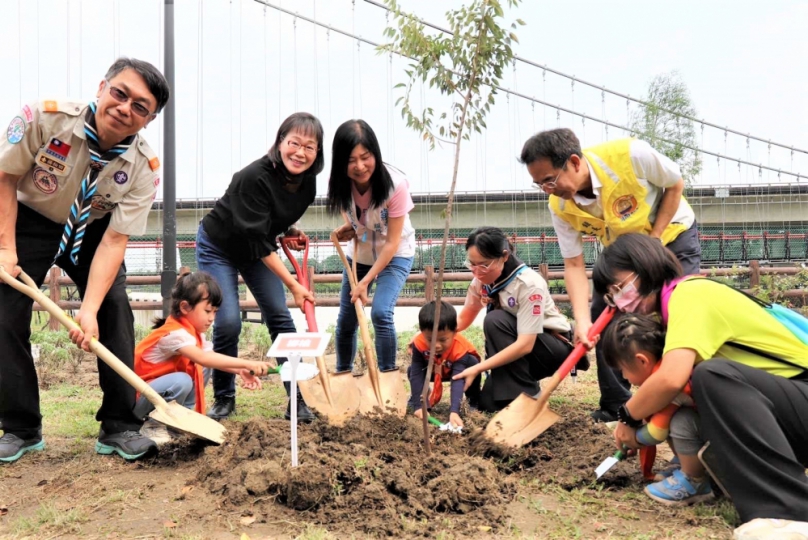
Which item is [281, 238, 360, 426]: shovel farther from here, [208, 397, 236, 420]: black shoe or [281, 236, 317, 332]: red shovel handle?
[208, 397, 236, 420]: black shoe

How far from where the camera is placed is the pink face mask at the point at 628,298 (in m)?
2.50

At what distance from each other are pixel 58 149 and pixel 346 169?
137 cm

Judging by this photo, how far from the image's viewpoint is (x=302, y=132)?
11.2 ft

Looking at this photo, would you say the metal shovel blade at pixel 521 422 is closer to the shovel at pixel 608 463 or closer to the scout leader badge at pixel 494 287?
the shovel at pixel 608 463

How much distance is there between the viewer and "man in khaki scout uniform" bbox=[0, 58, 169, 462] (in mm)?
A: 2793

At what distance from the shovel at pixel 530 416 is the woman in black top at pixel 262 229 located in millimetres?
1149

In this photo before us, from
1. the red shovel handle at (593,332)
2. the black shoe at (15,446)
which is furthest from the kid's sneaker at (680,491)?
the black shoe at (15,446)

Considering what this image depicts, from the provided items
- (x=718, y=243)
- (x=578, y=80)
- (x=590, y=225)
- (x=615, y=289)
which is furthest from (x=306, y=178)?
(x=578, y=80)

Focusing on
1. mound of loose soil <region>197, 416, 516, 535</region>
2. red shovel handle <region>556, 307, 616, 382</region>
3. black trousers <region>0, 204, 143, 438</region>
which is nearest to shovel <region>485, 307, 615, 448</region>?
red shovel handle <region>556, 307, 616, 382</region>

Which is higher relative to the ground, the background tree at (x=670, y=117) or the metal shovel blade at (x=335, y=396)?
the background tree at (x=670, y=117)

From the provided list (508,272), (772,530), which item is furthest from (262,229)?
(772,530)

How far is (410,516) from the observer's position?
2213mm

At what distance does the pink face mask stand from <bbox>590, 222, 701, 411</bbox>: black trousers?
1.77ft

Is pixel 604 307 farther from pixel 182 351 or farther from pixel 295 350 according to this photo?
pixel 182 351
